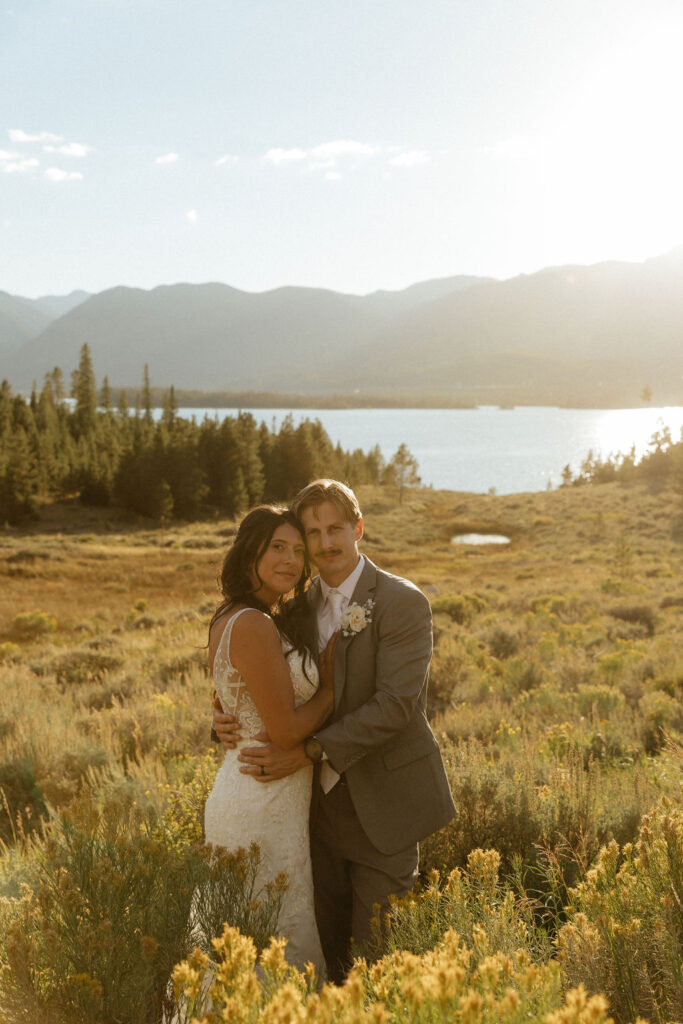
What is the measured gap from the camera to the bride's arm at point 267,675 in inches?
122

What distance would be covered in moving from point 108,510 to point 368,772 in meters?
60.0

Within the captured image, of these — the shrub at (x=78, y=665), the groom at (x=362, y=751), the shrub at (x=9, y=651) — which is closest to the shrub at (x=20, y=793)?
the groom at (x=362, y=751)

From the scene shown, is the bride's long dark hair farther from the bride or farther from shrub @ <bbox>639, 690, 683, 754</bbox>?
shrub @ <bbox>639, 690, 683, 754</bbox>

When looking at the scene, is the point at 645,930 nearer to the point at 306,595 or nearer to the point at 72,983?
the point at 72,983

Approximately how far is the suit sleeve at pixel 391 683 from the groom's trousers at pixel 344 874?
0.42m

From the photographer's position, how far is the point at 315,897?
133 inches

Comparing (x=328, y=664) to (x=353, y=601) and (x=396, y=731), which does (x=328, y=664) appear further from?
(x=396, y=731)

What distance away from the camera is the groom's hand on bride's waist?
3123mm

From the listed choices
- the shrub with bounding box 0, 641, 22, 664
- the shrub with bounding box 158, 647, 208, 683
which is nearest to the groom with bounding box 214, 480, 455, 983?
the shrub with bounding box 158, 647, 208, 683

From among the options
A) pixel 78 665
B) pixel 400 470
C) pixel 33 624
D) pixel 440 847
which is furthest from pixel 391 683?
pixel 400 470

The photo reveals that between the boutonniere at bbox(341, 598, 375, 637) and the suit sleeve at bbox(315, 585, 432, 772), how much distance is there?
0.04 meters

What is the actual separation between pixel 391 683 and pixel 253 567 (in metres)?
0.85

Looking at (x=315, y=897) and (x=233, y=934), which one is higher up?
(x=233, y=934)

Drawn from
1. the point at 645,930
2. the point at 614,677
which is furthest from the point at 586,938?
the point at 614,677
